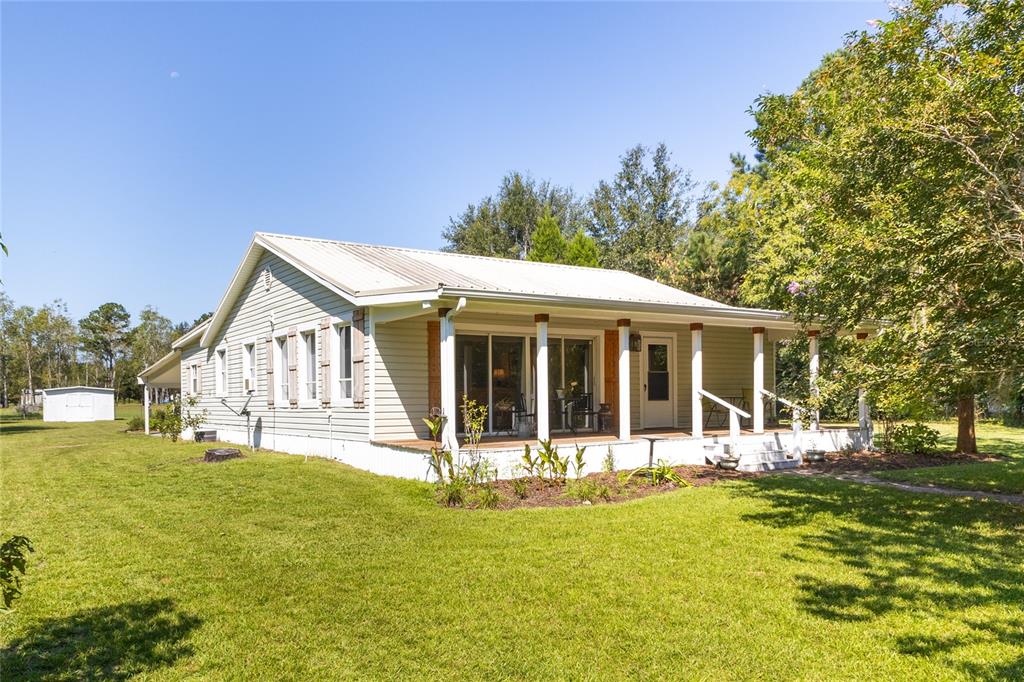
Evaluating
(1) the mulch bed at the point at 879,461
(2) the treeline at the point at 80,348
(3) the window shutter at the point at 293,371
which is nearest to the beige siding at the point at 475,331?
(3) the window shutter at the point at 293,371

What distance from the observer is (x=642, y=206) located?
36.9 meters

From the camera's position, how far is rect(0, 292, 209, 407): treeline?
41781mm

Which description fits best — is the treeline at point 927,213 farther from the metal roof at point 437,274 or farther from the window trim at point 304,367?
the window trim at point 304,367

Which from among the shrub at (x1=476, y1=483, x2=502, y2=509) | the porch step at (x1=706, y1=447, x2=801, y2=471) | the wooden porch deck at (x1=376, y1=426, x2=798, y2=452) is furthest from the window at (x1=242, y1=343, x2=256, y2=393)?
the porch step at (x1=706, y1=447, x2=801, y2=471)

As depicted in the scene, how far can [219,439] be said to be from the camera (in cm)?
1741

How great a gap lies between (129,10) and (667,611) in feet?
37.4

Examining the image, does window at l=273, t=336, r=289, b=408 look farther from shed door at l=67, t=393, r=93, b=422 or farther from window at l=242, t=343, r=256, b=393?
shed door at l=67, t=393, r=93, b=422

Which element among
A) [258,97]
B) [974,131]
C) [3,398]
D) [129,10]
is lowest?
[3,398]

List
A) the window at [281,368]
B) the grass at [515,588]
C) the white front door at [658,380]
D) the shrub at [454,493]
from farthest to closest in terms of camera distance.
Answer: the white front door at [658,380]
the window at [281,368]
the shrub at [454,493]
the grass at [515,588]

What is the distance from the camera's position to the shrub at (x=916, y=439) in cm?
1266

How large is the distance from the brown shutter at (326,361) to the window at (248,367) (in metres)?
4.45

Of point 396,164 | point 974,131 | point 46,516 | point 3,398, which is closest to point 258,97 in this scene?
point 396,164

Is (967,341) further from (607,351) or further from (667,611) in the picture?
(607,351)

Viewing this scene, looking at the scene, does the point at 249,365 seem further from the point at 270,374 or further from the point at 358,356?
the point at 358,356
